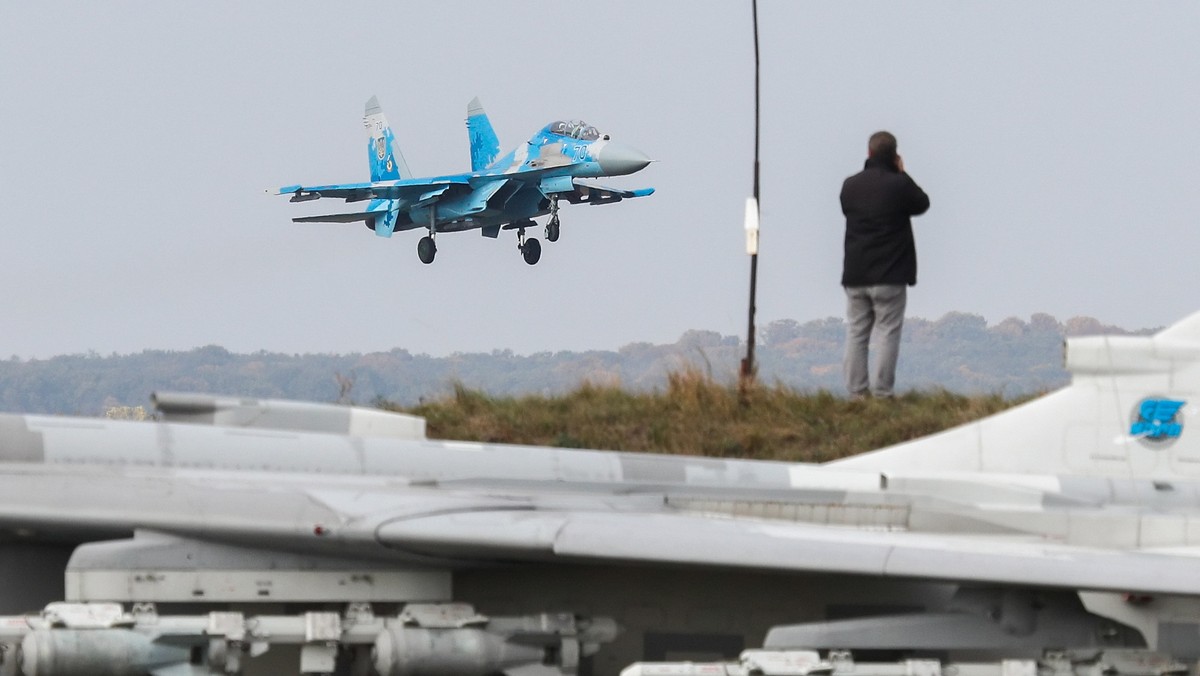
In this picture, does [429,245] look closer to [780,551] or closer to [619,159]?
[619,159]

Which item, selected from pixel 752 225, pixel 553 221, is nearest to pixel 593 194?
A: pixel 553 221

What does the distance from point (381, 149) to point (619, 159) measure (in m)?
9.04

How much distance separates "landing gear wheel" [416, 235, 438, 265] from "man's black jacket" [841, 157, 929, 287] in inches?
800

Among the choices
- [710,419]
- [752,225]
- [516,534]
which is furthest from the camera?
[752,225]

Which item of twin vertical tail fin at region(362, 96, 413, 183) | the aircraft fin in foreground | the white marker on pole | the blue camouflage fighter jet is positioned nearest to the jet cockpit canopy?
the blue camouflage fighter jet

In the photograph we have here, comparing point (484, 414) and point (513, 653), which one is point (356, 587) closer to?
point (513, 653)

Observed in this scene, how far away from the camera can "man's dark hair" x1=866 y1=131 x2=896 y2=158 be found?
14984mm

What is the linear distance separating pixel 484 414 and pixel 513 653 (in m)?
6.52

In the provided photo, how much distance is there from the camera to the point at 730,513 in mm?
10109

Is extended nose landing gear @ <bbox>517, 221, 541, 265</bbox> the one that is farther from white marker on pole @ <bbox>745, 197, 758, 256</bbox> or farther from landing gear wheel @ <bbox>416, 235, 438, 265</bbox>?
white marker on pole @ <bbox>745, 197, 758, 256</bbox>

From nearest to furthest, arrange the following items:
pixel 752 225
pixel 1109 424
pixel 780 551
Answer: pixel 780 551, pixel 1109 424, pixel 752 225

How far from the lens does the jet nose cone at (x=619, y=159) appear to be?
106ft

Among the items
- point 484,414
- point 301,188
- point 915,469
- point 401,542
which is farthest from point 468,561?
point 301,188

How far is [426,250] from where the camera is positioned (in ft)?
114
